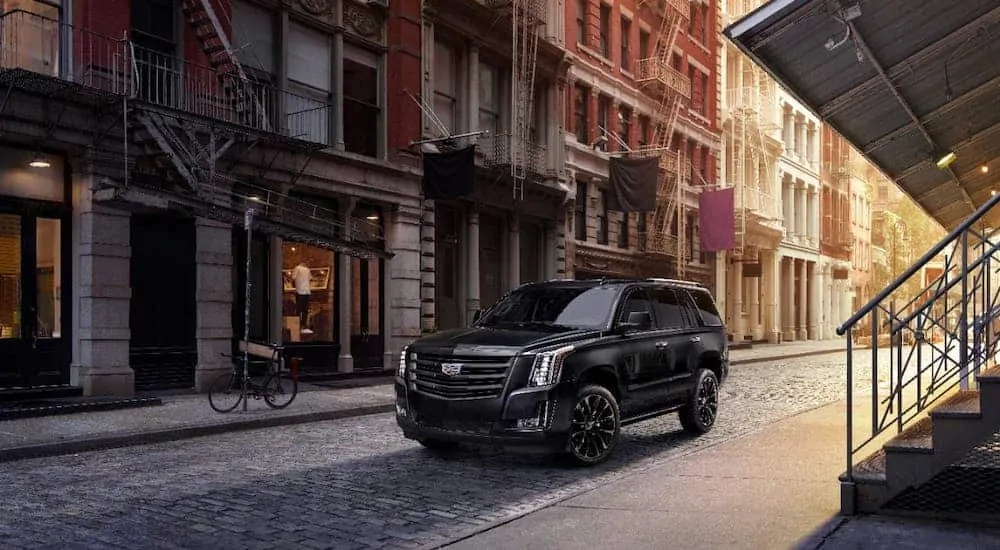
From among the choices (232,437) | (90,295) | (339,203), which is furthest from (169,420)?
(339,203)

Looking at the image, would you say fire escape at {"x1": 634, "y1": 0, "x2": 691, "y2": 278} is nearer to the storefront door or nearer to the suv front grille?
the storefront door

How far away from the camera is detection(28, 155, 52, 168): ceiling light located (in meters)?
16.1

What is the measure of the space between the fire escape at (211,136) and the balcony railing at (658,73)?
1934 cm

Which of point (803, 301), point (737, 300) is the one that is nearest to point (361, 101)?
point (737, 300)

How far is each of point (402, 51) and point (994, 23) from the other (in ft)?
52.0

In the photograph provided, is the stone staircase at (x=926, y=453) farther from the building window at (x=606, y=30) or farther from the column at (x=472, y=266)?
the building window at (x=606, y=30)

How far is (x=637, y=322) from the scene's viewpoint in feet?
33.6

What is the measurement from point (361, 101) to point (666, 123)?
18.7 metres

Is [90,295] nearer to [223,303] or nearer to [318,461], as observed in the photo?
[223,303]

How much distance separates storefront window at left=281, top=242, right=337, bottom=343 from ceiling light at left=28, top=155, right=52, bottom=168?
18.7 feet

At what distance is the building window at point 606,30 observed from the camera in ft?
114

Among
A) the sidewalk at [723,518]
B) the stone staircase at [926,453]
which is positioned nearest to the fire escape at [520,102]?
the sidewalk at [723,518]

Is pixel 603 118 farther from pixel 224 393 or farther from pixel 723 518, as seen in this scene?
pixel 723 518

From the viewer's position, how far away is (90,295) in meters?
16.3
